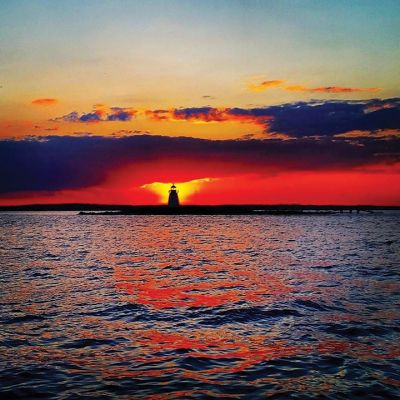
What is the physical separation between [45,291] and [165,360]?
12.9 metres

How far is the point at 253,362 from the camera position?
460 inches

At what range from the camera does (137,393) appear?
31.2 feet

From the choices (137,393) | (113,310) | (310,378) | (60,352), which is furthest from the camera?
(113,310)

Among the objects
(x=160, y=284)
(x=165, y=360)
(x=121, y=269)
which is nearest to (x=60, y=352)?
(x=165, y=360)

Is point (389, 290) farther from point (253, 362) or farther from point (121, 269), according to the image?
point (121, 269)

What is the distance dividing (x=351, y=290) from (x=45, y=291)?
52.3 feet

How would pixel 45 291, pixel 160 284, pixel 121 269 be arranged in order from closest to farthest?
pixel 45 291 < pixel 160 284 < pixel 121 269

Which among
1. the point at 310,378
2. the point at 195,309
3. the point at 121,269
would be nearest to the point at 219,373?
the point at 310,378

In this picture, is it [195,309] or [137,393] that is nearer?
[137,393]

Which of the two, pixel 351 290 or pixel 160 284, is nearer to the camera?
pixel 351 290

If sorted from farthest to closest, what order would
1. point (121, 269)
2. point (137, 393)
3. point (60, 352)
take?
point (121, 269) → point (60, 352) → point (137, 393)

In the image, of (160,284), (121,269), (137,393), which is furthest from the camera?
(121,269)

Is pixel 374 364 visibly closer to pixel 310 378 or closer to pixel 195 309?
pixel 310 378

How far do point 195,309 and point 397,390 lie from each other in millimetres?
9631
